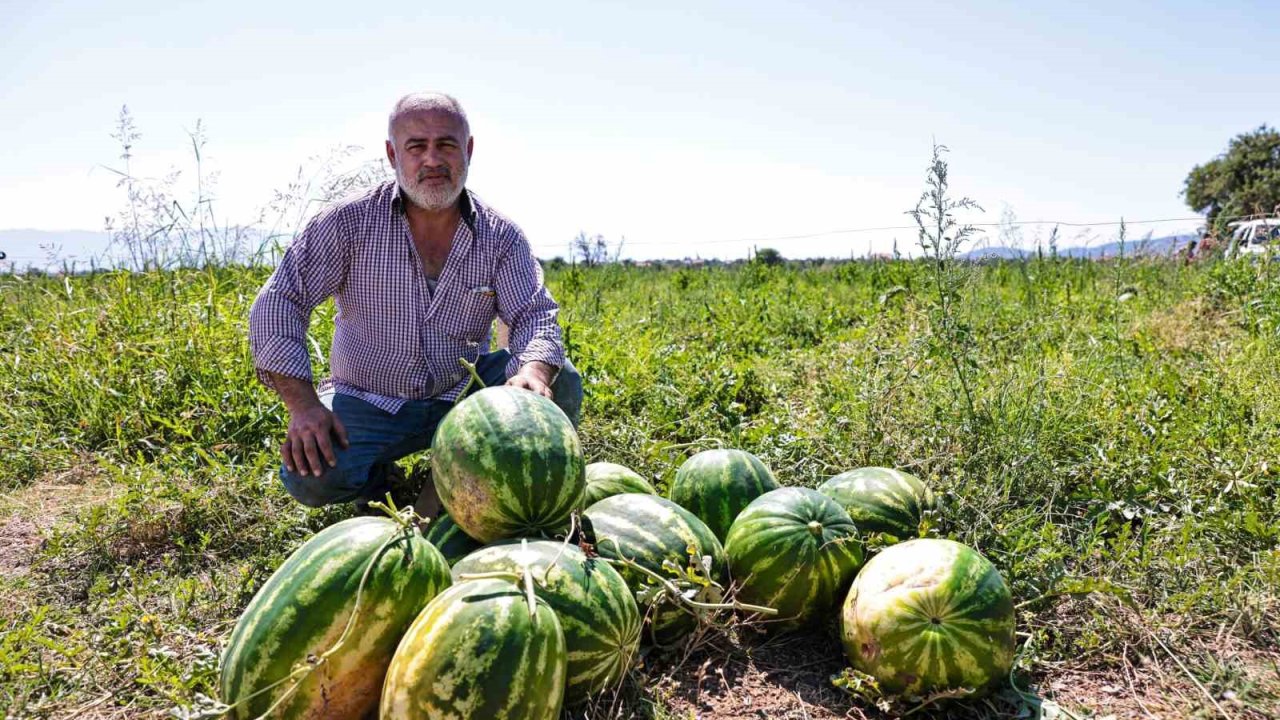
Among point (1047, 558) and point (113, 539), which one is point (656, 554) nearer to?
point (1047, 558)

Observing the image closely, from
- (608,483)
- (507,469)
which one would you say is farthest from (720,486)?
(507,469)

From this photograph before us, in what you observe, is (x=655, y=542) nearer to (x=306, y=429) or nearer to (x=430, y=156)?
(x=306, y=429)

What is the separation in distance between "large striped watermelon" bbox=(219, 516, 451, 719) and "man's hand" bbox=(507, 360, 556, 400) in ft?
2.96

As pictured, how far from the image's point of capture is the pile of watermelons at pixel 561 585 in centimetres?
182

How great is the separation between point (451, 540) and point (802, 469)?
158 centimetres

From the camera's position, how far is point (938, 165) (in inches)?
129

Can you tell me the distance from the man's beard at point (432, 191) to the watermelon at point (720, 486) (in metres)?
1.43

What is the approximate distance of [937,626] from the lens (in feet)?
7.17

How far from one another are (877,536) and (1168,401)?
224cm

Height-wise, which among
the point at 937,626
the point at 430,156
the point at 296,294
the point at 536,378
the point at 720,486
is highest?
the point at 430,156

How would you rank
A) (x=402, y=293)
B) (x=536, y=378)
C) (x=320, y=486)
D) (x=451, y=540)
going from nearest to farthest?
(x=451, y=540) < (x=536, y=378) < (x=320, y=486) < (x=402, y=293)

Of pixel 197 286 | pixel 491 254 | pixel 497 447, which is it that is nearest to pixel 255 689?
pixel 497 447

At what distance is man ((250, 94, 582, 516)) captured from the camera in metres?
3.23

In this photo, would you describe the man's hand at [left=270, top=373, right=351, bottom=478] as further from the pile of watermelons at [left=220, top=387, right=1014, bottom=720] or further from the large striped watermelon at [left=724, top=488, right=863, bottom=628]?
the large striped watermelon at [left=724, top=488, right=863, bottom=628]
